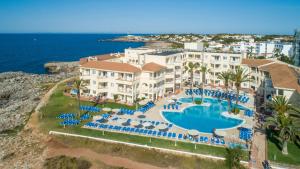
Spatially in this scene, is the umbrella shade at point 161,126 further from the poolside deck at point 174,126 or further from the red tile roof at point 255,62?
the red tile roof at point 255,62

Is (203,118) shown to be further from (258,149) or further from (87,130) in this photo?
(87,130)

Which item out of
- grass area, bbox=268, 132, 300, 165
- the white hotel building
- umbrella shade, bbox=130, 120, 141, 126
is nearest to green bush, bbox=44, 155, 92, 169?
umbrella shade, bbox=130, 120, 141, 126

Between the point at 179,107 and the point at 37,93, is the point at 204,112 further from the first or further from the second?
the point at 37,93

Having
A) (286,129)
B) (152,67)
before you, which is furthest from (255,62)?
(286,129)

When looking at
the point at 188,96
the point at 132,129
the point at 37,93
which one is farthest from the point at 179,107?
the point at 37,93

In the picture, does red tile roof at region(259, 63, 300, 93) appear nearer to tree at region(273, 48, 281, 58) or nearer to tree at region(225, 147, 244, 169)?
tree at region(225, 147, 244, 169)
